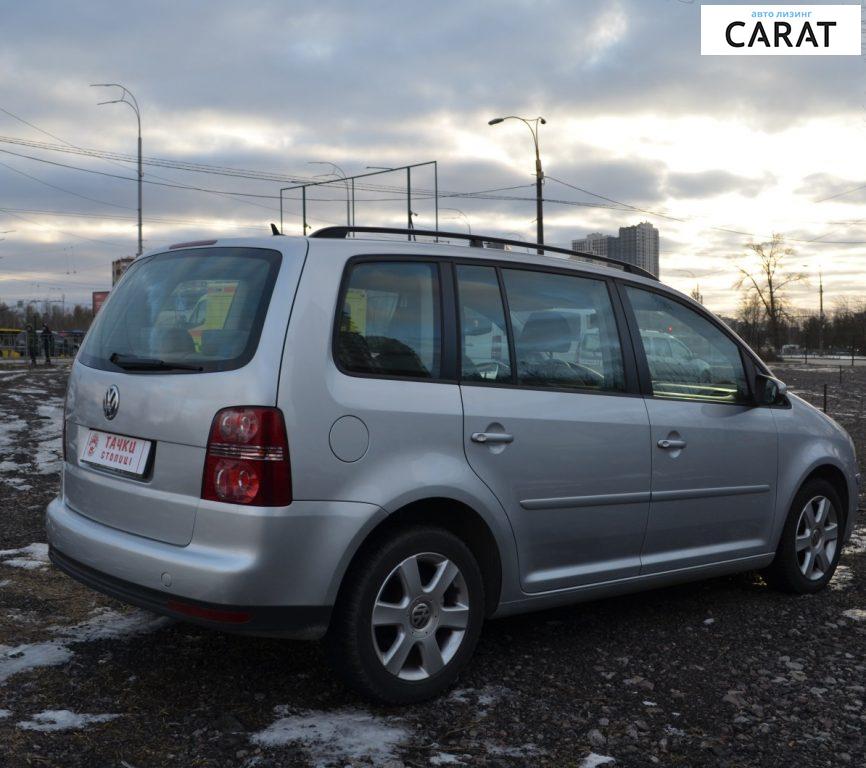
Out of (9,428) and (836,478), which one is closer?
(836,478)

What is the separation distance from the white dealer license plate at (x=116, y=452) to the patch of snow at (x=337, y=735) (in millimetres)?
1068

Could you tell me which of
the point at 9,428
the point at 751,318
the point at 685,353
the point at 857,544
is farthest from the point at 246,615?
the point at 751,318

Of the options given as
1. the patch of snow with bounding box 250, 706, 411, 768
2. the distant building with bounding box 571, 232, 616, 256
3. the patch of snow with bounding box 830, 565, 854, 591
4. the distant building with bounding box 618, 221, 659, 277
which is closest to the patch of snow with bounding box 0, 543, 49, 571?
the patch of snow with bounding box 250, 706, 411, 768

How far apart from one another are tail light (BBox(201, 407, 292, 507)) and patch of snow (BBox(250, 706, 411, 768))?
0.83 m

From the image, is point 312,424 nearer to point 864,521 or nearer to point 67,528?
point 67,528

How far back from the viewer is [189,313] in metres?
3.66

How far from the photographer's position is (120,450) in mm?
3637

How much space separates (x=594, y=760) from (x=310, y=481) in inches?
53.8

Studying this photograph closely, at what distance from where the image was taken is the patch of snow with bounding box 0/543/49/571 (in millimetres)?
5688

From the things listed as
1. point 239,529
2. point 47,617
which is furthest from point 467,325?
point 47,617

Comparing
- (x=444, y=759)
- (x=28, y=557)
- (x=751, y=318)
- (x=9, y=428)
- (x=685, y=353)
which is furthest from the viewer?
(x=751, y=318)

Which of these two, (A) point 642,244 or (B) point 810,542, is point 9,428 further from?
(A) point 642,244

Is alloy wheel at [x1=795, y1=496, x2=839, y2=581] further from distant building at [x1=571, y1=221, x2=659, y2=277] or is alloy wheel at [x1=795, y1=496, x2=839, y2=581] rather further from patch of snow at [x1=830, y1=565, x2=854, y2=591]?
distant building at [x1=571, y1=221, x2=659, y2=277]

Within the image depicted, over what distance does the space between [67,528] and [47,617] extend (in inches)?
43.5
